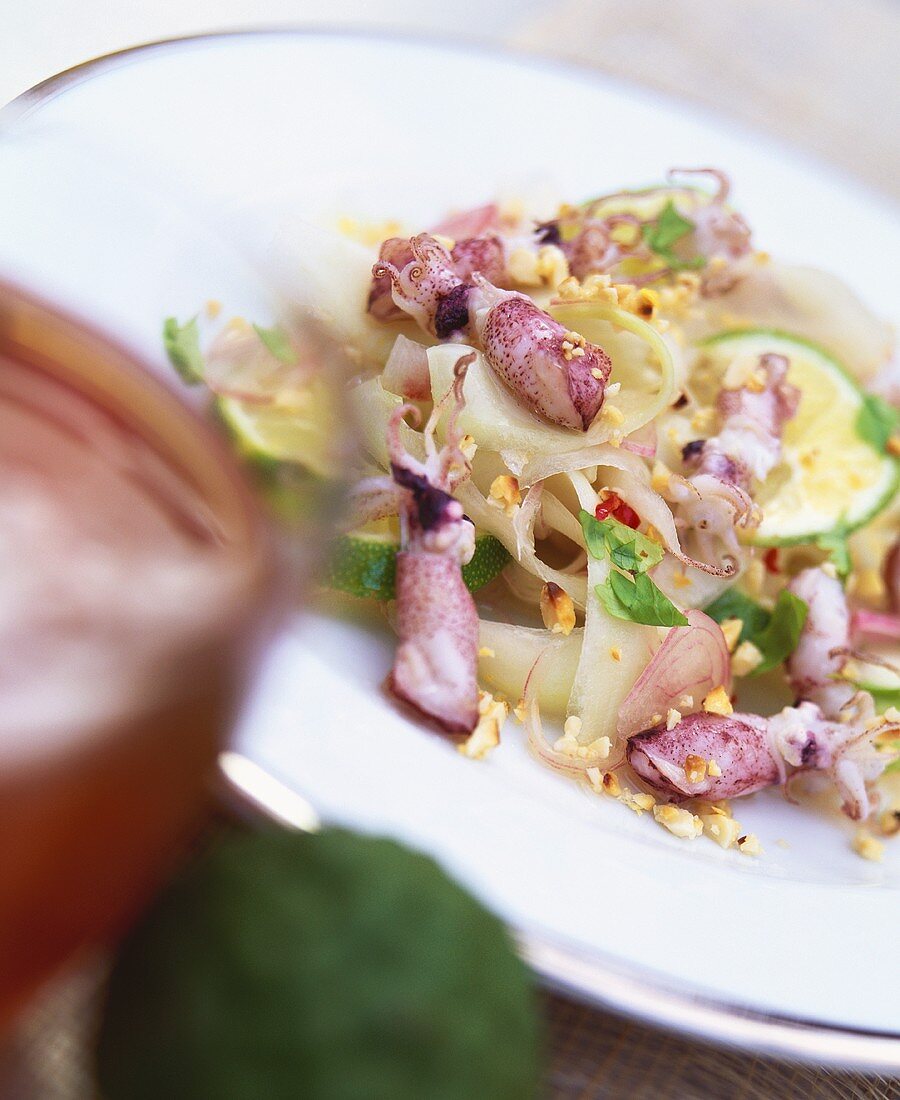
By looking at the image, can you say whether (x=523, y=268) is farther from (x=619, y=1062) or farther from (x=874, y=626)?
(x=619, y=1062)

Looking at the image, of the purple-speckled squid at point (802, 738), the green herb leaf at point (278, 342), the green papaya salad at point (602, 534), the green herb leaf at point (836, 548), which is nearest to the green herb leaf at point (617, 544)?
the green papaya salad at point (602, 534)

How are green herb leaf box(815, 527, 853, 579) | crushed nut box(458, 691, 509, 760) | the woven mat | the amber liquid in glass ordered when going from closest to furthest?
the amber liquid in glass, the woven mat, crushed nut box(458, 691, 509, 760), green herb leaf box(815, 527, 853, 579)

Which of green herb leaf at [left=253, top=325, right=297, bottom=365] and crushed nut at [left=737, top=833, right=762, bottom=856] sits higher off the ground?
green herb leaf at [left=253, top=325, right=297, bottom=365]

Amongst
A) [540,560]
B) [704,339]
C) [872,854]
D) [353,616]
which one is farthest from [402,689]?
[704,339]

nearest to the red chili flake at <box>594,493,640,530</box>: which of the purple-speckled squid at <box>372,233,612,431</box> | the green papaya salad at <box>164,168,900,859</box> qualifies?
the green papaya salad at <box>164,168,900,859</box>

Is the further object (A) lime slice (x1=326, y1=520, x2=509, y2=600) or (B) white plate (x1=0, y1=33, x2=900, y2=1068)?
(A) lime slice (x1=326, y1=520, x2=509, y2=600)

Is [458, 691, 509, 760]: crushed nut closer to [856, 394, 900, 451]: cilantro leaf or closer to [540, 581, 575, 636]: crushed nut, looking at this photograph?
[540, 581, 575, 636]: crushed nut
